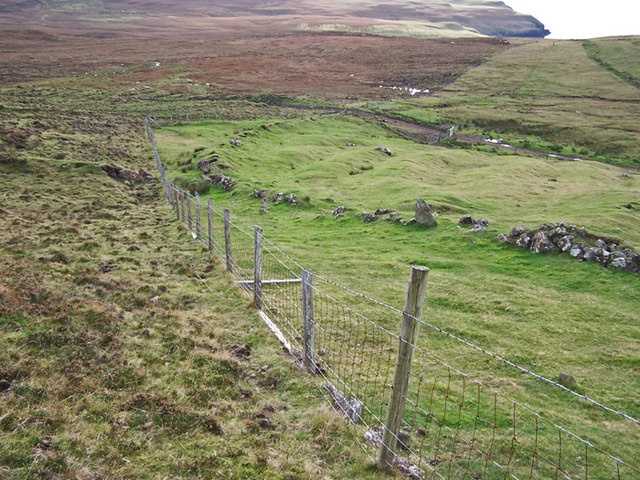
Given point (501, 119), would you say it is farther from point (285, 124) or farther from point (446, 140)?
point (285, 124)

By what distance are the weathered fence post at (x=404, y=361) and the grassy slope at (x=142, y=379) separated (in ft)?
1.73

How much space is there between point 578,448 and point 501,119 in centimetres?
7298

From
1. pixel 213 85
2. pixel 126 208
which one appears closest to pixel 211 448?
pixel 126 208

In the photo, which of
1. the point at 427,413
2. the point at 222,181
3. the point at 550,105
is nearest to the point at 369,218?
the point at 222,181

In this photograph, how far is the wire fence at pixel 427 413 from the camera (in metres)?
6.46

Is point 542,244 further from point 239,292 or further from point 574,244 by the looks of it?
point 239,292

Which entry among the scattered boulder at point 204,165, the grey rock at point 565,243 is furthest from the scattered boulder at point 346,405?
the scattered boulder at point 204,165

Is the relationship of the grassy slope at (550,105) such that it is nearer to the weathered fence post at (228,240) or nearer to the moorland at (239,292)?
the moorland at (239,292)

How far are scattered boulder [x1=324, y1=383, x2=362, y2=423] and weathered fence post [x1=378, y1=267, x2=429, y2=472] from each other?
4.25 ft

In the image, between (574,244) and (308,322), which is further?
(574,244)

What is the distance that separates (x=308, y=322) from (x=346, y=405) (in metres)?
1.98

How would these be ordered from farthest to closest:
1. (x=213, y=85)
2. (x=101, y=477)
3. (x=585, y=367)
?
(x=213, y=85)
(x=585, y=367)
(x=101, y=477)

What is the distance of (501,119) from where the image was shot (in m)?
71.9

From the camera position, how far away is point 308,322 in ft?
30.7
